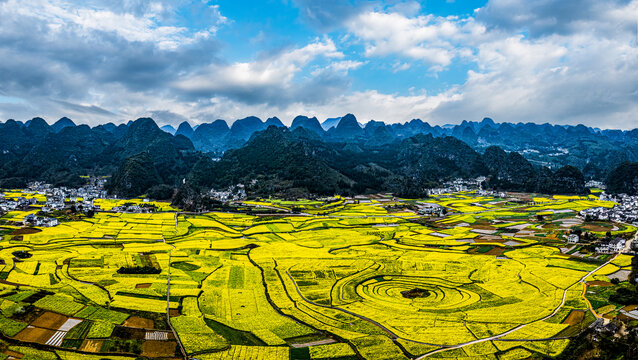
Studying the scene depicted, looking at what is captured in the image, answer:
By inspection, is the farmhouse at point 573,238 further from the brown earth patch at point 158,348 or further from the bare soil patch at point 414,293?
the brown earth patch at point 158,348

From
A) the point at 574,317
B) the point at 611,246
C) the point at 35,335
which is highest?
the point at 611,246

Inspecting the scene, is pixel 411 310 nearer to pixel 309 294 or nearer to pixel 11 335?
pixel 309 294

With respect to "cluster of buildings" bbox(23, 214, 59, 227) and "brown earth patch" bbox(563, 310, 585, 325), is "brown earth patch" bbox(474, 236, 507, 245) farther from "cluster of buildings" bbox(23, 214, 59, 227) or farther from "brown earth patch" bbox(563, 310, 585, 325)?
Answer: "cluster of buildings" bbox(23, 214, 59, 227)

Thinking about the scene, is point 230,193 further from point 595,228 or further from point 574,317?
point 574,317

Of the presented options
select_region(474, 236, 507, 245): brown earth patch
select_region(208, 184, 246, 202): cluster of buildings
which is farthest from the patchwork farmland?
select_region(208, 184, 246, 202): cluster of buildings

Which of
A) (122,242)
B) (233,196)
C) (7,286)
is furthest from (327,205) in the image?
(7,286)

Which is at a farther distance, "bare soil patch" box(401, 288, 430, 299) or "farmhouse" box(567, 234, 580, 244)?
"farmhouse" box(567, 234, 580, 244)

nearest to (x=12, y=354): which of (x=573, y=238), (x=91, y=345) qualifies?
(x=91, y=345)
